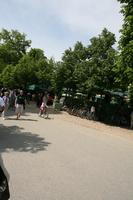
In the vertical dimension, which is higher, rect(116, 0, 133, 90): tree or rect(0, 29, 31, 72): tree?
rect(0, 29, 31, 72): tree

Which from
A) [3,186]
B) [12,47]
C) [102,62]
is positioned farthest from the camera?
[12,47]

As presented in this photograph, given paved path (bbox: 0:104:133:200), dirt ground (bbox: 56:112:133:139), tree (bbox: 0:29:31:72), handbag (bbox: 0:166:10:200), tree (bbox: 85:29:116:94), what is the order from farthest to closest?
1. tree (bbox: 0:29:31:72)
2. tree (bbox: 85:29:116:94)
3. dirt ground (bbox: 56:112:133:139)
4. paved path (bbox: 0:104:133:200)
5. handbag (bbox: 0:166:10:200)

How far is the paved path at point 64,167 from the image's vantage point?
319 inches

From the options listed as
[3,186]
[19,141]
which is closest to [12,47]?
[19,141]

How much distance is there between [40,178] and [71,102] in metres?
28.3

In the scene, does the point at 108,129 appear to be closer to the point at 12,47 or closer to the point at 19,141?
the point at 19,141

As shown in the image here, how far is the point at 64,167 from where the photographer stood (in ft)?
34.7

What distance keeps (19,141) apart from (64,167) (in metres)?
4.35

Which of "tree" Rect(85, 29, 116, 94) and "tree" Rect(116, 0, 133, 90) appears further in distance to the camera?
"tree" Rect(85, 29, 116, 94)

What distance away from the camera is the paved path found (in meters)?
8.09

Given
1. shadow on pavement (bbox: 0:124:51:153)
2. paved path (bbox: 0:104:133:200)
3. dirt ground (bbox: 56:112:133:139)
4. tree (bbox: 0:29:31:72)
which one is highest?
tree (bbox: 0:29:31:72)

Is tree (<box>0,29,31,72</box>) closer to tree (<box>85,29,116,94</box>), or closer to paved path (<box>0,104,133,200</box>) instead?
tree (<box>85,29,116,94</box>)

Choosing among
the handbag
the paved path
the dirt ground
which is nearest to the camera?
the handbag

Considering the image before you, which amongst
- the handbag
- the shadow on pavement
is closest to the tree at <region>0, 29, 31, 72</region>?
the shadow on pavement
